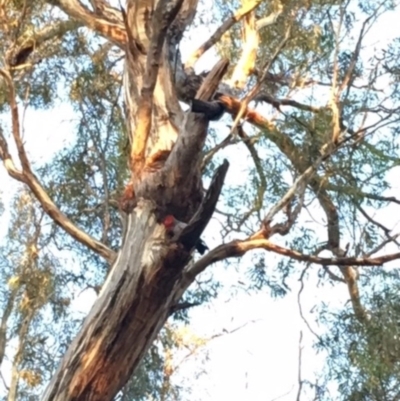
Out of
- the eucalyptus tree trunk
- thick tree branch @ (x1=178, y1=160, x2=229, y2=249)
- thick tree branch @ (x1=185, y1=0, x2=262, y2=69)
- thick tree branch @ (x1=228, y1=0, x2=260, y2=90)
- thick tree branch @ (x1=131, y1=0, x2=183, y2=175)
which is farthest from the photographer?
thick tree branch @ (x1=185, y1=0, x2=262, y2=69)

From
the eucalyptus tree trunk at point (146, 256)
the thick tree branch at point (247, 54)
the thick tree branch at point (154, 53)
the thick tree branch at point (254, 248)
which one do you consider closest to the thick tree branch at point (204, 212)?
the eucalyptus tree trunk at point (146, 256)

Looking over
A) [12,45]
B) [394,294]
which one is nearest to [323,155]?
[394,294]

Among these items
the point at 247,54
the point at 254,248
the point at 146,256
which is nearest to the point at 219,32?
the point at 247,54

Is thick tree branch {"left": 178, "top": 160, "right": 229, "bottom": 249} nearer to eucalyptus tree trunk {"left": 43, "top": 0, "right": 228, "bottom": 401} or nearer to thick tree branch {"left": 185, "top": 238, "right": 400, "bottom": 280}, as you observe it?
eucalyptus tree trunk {"left": 43, "top": 0, "right": 228, "bottom": 401}

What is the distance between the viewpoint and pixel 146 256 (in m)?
2.77

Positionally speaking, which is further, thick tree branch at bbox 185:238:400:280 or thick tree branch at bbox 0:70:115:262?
thick tree branch at bbox 0:70:115:262

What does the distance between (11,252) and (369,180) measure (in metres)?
2.91

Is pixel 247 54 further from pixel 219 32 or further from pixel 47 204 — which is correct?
pixel 47 204

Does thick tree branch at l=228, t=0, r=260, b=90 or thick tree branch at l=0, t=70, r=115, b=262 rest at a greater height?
thick tree branch at l=228, t=0, r=260, b=90

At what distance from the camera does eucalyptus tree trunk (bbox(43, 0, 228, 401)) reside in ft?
8.45

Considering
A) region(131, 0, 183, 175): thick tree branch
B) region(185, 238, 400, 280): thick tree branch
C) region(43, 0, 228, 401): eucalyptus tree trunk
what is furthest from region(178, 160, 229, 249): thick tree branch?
region(131, 0, 183, 175): thick tree branch

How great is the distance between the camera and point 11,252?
18.7ft

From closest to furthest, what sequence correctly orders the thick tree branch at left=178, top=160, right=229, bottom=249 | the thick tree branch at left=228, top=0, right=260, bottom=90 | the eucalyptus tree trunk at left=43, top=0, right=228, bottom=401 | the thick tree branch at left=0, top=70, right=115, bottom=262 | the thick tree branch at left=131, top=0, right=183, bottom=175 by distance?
the thick tree branch at left=178, top=160, right=229, bottom=249, the eucalyptus tree trunk at left=43, top=0, right=228, bottom=401, the thick tree branch at left=131, top=0, right=183, bottom=175, the thick tree branch at left=0, top=70, right=115, bottom=262, the thick tree branch at left=228, top=0, right=260, bottom=90

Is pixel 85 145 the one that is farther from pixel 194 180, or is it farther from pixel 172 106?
pixel 194 180
